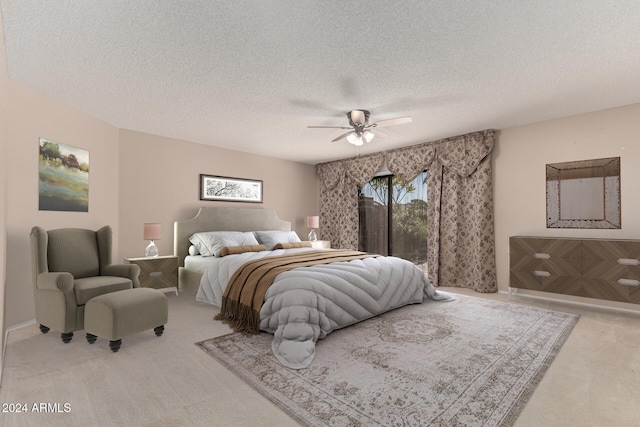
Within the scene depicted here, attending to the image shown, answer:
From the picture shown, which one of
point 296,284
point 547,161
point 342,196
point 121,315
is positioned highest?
point 547,161

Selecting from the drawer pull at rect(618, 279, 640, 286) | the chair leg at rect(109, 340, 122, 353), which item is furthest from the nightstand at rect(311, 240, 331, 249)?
the drawer pull at rect(618, 279, 640, 286)

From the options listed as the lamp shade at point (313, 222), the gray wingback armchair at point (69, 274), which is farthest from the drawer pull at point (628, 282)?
the gray wingback armchair at point (69, 274)

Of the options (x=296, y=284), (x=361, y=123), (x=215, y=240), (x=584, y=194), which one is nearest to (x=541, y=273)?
(x=584, y=194)

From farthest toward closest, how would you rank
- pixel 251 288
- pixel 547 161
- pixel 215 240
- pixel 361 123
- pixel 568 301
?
pixel 215 240 → pixel 547 161 → pixel 568 301 → pixel 361 123 → pixel 251 288

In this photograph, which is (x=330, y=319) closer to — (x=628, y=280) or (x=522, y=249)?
(x=522, y=249)

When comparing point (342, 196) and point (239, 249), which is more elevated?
point (342, 196)

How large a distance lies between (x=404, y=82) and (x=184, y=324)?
11.0 feet

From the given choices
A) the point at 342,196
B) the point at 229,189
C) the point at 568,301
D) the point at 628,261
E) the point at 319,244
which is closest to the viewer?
the point at 628,261

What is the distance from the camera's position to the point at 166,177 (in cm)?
512

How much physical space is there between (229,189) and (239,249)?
1.63 metres

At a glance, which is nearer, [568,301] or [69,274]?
[69,274]

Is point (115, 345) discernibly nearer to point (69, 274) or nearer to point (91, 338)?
point (91, 338)

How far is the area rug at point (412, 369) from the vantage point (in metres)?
1.84

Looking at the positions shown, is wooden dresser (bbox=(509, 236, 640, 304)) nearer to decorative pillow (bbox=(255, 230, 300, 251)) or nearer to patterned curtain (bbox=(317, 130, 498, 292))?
patterned curtain (bbox=(317, 130, 498, 292))
